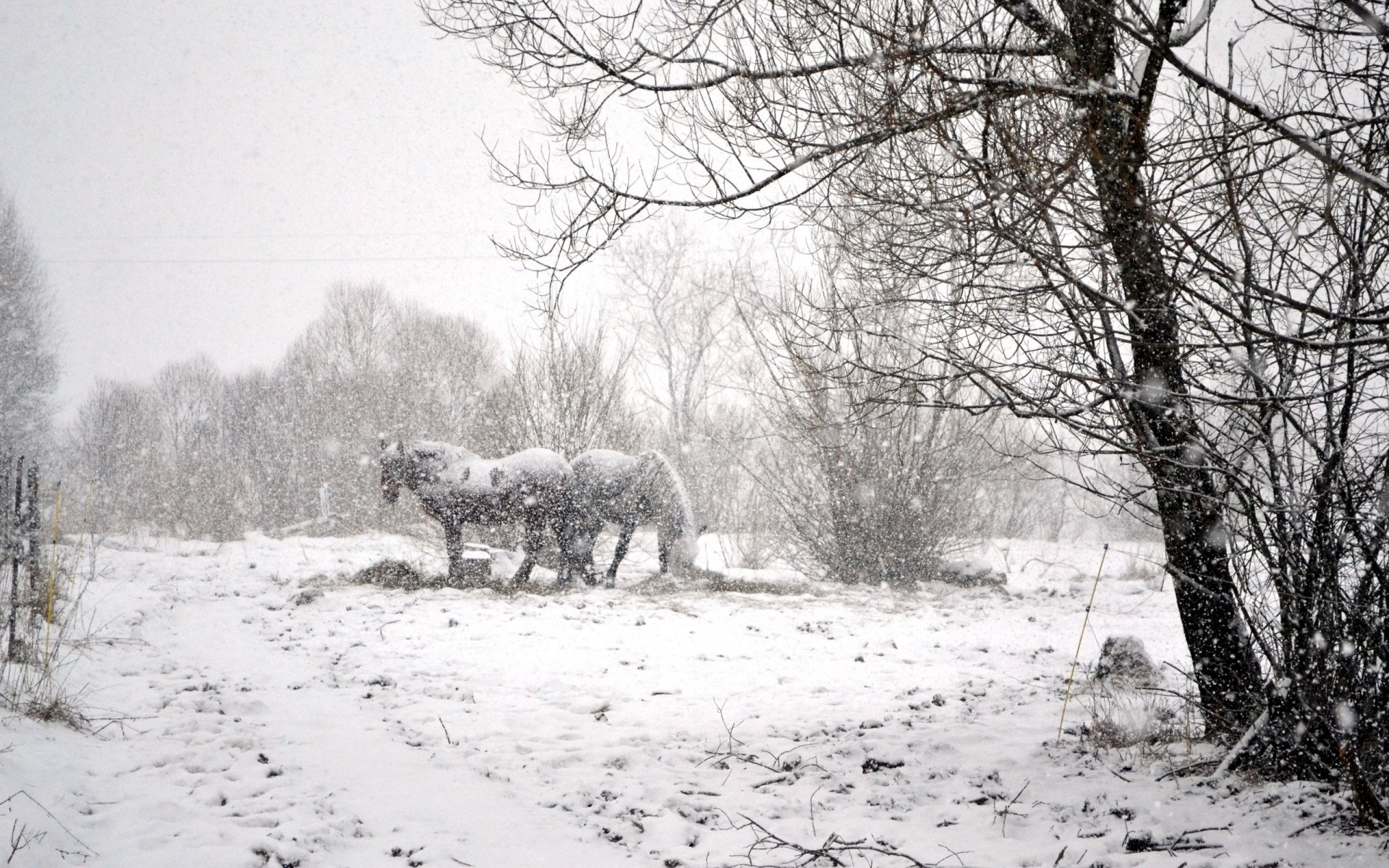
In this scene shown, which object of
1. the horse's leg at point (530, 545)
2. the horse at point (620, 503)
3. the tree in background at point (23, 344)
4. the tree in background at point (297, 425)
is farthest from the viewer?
the tree in background at point (297, 425)

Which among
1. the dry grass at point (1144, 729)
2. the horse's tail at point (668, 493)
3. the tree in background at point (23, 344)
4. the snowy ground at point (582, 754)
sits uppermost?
the tree in background at point (23, 344)

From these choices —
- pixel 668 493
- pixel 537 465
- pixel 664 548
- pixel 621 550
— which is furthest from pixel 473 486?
pixel 664 548

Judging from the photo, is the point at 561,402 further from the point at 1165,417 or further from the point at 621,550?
the point at 1165,417

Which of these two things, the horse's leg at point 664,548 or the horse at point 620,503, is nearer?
the horse at point 620,503

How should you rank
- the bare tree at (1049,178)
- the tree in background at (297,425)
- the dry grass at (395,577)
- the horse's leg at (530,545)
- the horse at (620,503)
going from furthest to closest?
1. the tree in background at (297,425)
2. the horse at (620,503)
3. the horse's leg at (530,545)
4. the dry grass at (395,577)
5. the bare tree at (1049,178)

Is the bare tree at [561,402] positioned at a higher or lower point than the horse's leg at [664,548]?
higher

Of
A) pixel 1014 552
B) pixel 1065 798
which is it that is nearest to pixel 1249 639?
pixel 1065 798

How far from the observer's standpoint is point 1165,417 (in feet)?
9.17

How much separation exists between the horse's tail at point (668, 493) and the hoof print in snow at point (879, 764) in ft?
20.7

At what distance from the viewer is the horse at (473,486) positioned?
8.98m

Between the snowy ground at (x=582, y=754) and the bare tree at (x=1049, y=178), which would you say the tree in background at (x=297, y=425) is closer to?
the snowy ground at (x=582, y=754)

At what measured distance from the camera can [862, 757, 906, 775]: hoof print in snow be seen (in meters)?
3.51

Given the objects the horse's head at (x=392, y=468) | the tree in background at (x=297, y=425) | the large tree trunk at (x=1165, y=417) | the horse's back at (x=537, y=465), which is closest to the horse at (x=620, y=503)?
the horse's back at (x=537, y=465)

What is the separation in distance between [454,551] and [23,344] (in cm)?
1745
